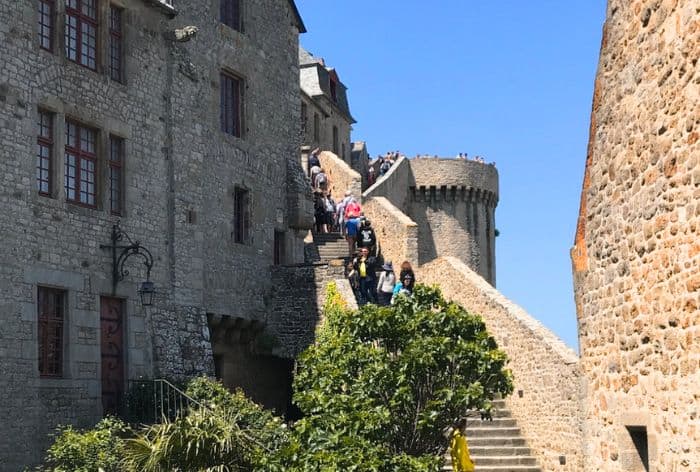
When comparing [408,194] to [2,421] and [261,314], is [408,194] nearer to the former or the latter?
[261,314]

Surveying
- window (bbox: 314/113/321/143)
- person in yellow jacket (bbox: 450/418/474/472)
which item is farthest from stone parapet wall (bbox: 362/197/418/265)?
person in yellow jacket (bbox: 450/418/474/472)

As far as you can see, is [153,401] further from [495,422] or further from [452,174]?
[452,174]

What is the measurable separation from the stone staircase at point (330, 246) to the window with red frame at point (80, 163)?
1066 centimetres

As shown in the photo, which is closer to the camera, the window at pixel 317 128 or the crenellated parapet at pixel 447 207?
the window at pixel 317 128

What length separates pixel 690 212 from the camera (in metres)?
8.48

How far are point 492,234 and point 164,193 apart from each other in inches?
1229

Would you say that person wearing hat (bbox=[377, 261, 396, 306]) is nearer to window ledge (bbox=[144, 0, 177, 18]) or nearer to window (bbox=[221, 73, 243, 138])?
window (bbox=[221, 73, 243, 138])

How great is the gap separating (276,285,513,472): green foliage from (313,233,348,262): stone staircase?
444 inches

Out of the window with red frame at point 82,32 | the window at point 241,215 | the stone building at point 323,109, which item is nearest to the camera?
the window with red frame at point 82,32

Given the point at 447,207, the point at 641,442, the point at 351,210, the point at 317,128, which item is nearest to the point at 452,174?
the point at 447,207

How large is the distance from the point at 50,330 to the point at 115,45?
5.45 meters

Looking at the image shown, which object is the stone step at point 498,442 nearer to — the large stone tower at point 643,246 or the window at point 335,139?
the large stone tower at point 643,246

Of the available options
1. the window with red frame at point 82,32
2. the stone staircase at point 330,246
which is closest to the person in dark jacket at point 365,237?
the stone staircase at point 330,246

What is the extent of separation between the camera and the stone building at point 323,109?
42344 millimetres
